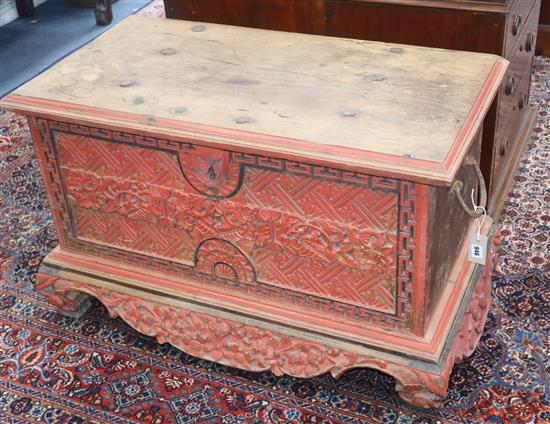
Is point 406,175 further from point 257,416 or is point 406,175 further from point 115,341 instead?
point 115,341

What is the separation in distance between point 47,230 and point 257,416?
1.24 meters

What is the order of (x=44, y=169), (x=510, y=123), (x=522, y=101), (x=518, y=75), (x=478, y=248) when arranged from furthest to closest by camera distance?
(x=522, y=101) < (x=510, y=123) < (x=518, y=75) < (x=44, y=169) < (x=478, y=248)

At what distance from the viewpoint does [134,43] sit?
2674 millimetres

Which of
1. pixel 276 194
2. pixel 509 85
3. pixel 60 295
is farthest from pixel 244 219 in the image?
pixel 509 85

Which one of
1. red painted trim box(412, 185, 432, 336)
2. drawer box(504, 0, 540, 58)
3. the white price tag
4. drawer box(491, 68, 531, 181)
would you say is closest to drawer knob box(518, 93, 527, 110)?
drawer box(491, 68, 531, 181)

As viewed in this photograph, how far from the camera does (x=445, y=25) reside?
272 cm

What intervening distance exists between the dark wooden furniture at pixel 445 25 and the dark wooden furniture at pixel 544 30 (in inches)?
31.3

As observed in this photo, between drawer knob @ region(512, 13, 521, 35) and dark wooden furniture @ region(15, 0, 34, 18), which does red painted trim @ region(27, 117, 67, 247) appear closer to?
drawer knob @ region(512, 13, 521, 35)

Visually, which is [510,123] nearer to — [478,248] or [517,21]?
[517,21]

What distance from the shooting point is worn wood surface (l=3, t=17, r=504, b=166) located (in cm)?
213

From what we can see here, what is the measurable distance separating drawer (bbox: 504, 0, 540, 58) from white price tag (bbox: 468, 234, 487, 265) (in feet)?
2.31

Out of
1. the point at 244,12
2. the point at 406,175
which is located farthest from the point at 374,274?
the point at 244,12

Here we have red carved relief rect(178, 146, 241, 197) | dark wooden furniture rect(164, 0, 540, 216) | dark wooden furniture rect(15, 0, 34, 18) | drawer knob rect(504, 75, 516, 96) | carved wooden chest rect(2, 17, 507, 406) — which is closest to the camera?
carved wooden chest rect(2, 17, 507, 406)

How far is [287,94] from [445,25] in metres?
0.71
